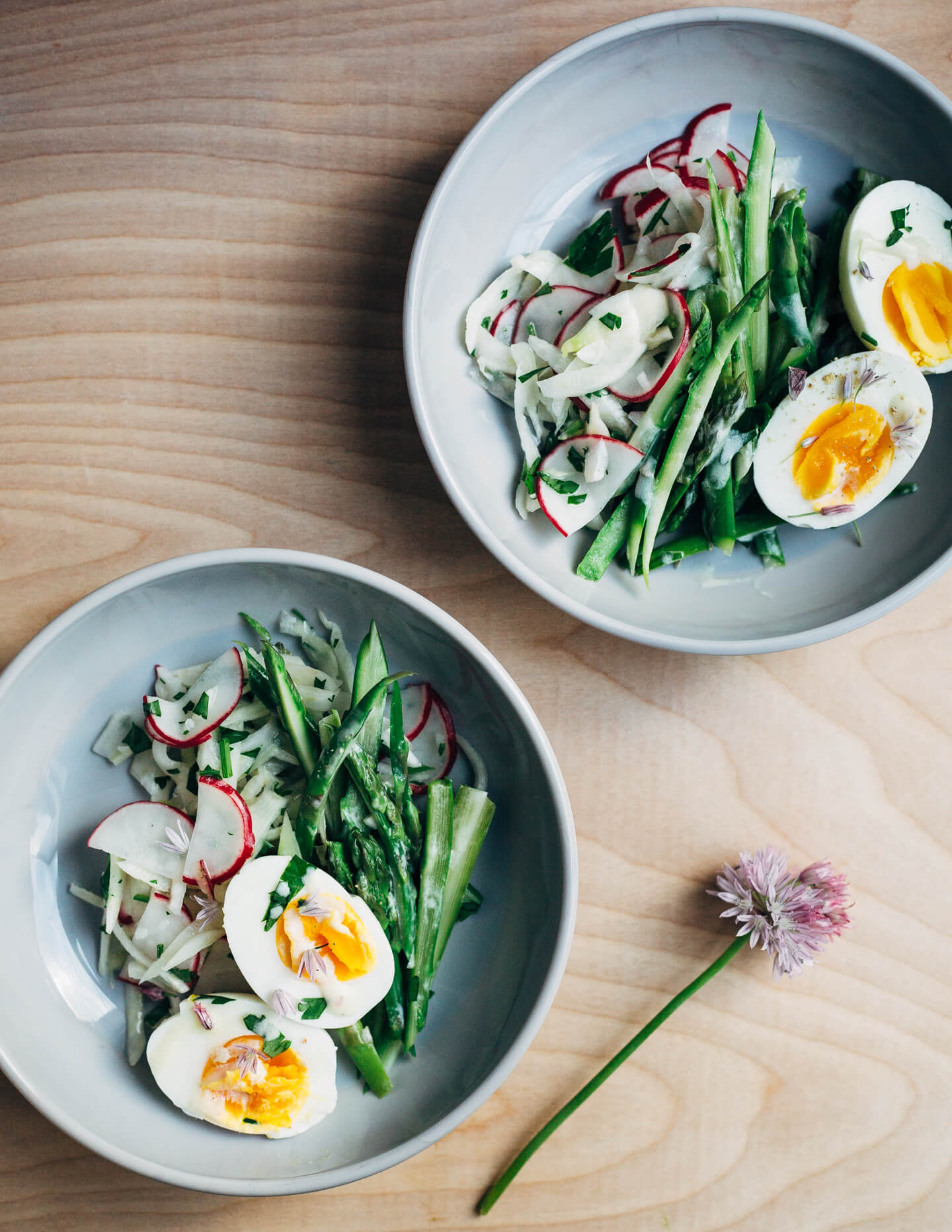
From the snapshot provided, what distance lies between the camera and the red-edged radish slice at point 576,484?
4.45ft

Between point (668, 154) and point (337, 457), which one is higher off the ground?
point (668, 154)

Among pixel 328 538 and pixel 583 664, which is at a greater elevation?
pixel 328 538

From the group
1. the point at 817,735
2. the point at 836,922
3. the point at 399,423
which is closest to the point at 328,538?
the point at 399,423

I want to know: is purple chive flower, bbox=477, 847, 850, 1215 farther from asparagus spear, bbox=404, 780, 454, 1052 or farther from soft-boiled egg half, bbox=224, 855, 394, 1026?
soft-boiled egg half, bbox=224, 855, 394, 1026

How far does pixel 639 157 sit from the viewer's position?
1488 millimetres

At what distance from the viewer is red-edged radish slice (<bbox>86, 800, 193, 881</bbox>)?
1.31 metres

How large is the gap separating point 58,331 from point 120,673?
59cm

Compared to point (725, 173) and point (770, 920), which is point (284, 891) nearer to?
point (770, 920)

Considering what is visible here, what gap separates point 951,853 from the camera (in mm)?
1533

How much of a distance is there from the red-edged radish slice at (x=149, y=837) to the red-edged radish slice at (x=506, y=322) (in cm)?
92

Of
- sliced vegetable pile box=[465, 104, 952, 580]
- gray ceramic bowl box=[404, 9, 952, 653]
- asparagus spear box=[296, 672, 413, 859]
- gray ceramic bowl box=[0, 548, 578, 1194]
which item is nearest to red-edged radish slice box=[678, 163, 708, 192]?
sliced vegetable pile box=[465, 104, 952, 580]

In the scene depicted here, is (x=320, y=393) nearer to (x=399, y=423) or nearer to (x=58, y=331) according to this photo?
(x=399, y=423)

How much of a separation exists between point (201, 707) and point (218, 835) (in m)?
0.20

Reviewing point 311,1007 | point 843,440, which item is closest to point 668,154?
point 843,440
